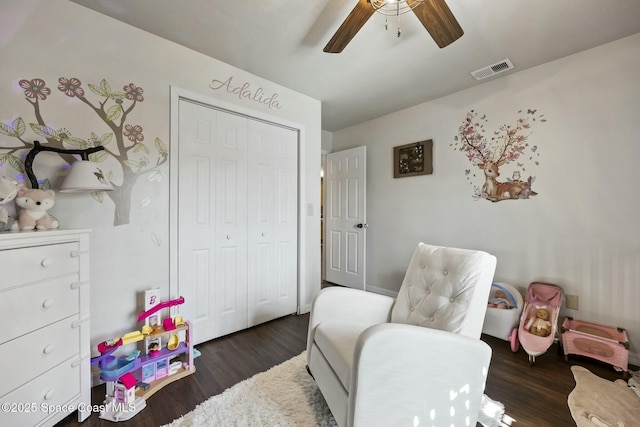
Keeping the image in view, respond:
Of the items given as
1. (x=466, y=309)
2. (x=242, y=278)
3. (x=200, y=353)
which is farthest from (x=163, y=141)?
(x=466, y=309)

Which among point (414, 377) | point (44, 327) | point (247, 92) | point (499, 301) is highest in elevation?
point (247, 92)

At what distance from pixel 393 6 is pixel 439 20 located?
0.34 m

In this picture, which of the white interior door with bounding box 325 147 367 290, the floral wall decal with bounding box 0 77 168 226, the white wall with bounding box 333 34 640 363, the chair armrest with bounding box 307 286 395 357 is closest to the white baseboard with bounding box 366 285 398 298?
the white interior door with bounding box 325 147 367 290

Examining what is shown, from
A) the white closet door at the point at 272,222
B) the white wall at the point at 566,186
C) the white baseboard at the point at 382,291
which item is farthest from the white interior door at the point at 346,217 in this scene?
the white closet door at the point at 272,222

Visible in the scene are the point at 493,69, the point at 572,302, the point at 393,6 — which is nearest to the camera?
the point at 393,6

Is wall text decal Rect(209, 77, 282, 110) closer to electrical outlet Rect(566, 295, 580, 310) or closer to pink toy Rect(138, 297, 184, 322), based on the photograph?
pink toy Rect(138, 297, 184, 322)

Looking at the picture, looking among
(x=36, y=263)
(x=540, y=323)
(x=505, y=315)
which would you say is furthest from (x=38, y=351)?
(x=540, y=323)

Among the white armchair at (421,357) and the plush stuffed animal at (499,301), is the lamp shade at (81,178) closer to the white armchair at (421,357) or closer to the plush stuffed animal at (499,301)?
the white armchair at (421,357)

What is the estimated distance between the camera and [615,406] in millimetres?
1458

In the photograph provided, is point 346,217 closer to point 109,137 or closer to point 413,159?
point 413,159

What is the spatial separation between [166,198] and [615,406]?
3.07 meters

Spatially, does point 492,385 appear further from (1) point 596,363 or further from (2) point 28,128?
(2) point 28,128

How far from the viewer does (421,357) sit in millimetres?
1068

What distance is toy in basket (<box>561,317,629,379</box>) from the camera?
1762mm
